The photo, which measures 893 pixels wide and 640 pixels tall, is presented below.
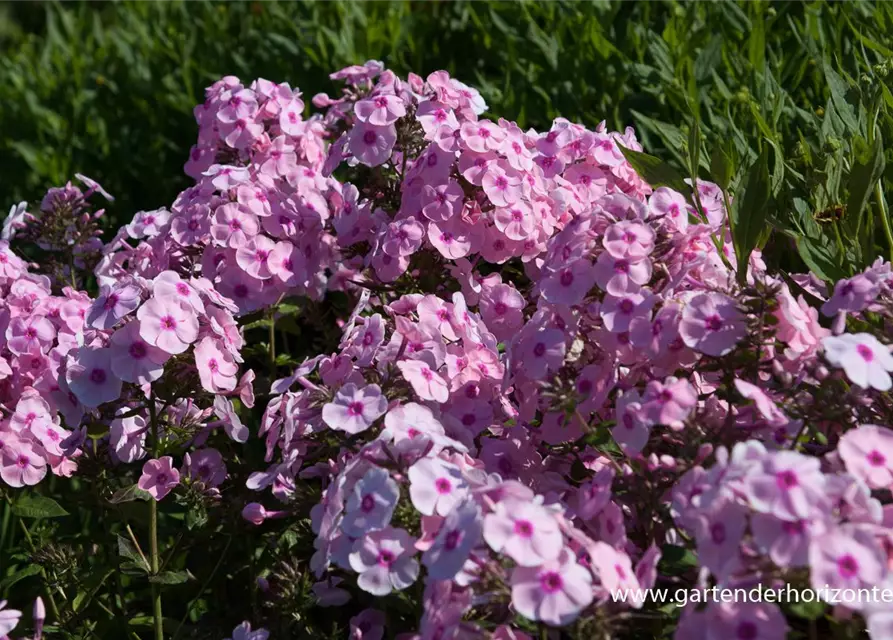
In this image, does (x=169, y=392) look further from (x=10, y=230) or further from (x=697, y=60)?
(x=697, y=60)

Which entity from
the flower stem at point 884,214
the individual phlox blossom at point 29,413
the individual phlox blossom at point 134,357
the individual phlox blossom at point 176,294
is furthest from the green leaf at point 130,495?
the flower stem at point 884,214

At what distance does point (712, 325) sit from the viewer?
1.96 metres

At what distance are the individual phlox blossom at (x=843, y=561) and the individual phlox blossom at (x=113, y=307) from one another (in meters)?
1.42

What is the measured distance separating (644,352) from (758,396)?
301 millimetres

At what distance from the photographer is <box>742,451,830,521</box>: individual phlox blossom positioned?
5.00ft

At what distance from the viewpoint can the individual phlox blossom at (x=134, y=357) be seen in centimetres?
221

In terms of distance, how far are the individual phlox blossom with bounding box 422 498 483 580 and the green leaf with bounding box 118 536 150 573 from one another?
1.08 meters

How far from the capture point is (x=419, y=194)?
2740mm

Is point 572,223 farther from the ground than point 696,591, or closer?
farther from the ground

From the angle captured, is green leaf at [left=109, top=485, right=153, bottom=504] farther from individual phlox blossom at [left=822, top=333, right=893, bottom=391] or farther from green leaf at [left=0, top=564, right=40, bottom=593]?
individual phlox blossom at [left=822, top=333, right=893, bottom=391]

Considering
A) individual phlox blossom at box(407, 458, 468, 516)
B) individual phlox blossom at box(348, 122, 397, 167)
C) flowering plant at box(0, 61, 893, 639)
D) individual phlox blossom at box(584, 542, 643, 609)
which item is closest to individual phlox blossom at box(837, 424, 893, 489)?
flowering plant at box(0, 61, 893, 639)

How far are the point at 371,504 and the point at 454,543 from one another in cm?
19

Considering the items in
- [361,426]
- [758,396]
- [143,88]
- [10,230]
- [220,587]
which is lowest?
[220,587]

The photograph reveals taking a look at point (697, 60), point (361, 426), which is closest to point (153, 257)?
point (361, 426)
